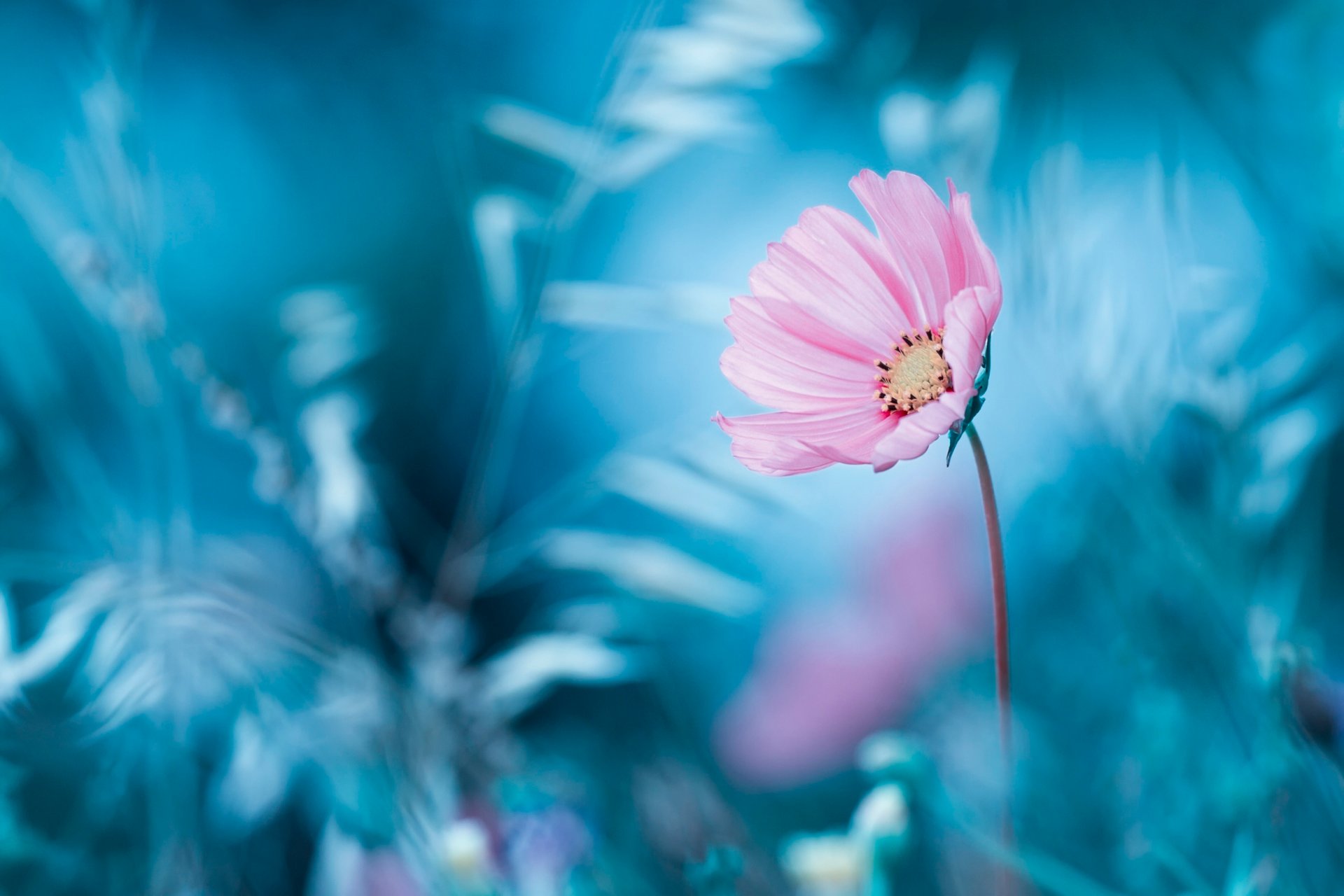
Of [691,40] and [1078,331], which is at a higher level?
[691,40]

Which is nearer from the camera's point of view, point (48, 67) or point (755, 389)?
point (755, 389)

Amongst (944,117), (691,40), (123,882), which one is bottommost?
(123,882)

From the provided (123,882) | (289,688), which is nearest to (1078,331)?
(289,688)

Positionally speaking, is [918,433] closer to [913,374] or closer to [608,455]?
[913,374]

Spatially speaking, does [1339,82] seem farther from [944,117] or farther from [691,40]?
[691,40]

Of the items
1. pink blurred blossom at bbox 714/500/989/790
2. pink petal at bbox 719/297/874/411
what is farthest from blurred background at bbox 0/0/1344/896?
pink petal at bbox 719/297/874/411

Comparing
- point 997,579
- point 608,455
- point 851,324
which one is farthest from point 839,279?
point 608,455

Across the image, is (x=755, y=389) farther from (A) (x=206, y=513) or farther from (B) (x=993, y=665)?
(A) (x=206, y=513)
